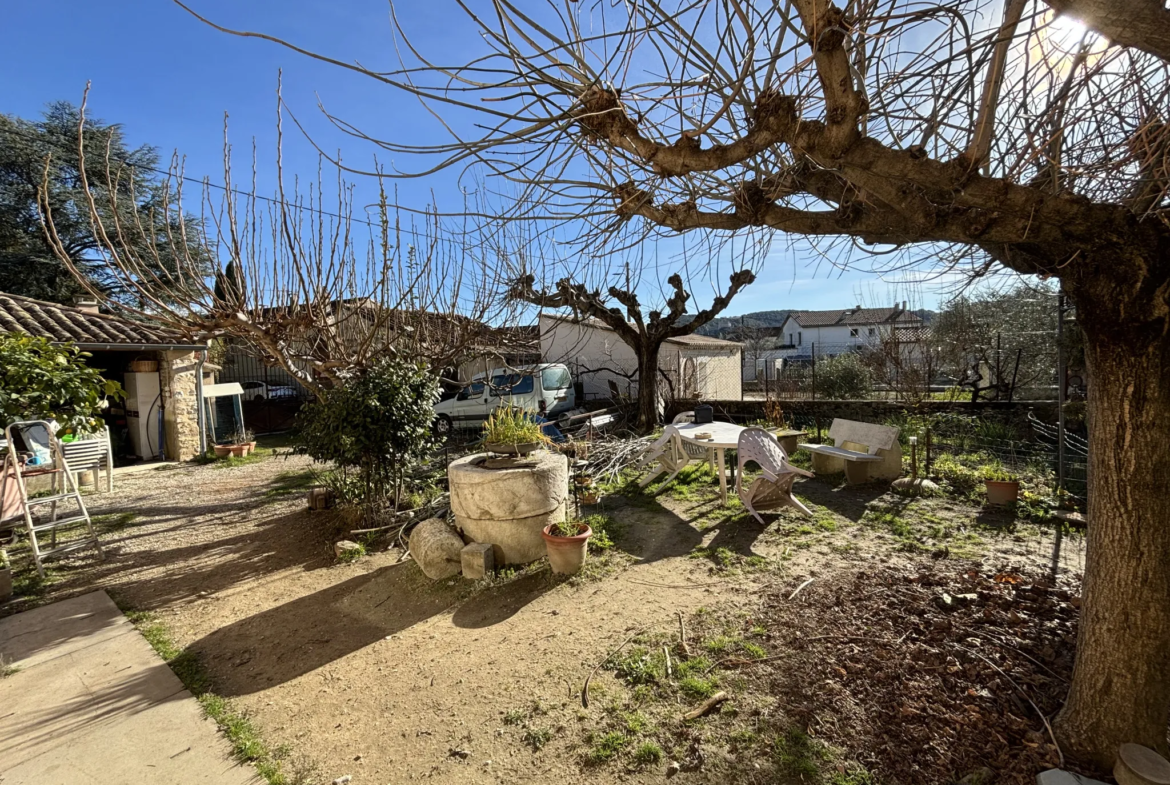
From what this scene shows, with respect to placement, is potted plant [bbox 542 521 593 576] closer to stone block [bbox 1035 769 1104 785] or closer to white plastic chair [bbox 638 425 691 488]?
white plastic chair [bbox 638 425 691 488]

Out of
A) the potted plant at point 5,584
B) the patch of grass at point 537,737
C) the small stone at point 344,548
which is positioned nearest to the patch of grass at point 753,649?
the patch of grass at point 537,737

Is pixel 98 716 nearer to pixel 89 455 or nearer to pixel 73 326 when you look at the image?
pixel 89 455

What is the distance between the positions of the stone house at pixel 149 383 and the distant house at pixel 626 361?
8.21 m

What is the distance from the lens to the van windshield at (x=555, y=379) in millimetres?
12312

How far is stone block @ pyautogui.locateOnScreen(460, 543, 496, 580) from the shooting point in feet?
14.4

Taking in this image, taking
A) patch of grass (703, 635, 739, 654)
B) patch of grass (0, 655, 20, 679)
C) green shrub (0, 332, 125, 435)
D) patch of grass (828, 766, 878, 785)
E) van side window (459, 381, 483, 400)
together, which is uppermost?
green shrub (0, 332, 125, 435)

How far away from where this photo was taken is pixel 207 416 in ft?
39.5

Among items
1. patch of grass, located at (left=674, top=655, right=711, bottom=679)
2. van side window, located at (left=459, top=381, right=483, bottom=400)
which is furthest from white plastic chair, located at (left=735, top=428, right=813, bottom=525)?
van side window, located at (left=459, top=381, right=483, bottom=400)

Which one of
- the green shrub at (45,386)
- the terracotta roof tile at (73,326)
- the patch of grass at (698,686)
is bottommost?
the patch of grass at (698,686)

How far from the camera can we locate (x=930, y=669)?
272 centimetres

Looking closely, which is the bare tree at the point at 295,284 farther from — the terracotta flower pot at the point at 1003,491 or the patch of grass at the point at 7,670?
the terracotta flower pot at the point at 1003,491

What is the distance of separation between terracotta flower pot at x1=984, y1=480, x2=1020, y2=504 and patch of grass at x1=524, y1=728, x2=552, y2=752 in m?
5.49

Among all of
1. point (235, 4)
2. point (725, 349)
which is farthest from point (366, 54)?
point (725, 349)

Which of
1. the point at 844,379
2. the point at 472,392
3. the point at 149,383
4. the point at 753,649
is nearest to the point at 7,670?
the point at 753,649
